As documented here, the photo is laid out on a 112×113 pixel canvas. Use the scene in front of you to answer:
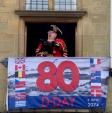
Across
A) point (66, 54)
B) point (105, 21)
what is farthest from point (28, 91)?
point (105, 21)

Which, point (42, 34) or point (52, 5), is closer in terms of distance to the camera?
point (52, 5)

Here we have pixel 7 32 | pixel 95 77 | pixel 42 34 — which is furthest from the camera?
pixel 42 34

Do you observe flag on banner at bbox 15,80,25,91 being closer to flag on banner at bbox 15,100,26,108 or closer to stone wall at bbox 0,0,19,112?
flag on banner at bbox 15,100,26,108

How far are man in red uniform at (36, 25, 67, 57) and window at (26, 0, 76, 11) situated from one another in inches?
28.9

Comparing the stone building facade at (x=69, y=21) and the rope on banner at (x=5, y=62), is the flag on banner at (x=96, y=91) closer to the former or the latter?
the stone building facade at (x=69, y=21)

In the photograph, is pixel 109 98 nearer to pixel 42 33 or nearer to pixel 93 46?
pixel 93 46

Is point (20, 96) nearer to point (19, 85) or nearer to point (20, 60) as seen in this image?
point (19, 85)

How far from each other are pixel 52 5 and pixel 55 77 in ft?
9.39

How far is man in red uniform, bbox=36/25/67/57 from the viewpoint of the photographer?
20844mm

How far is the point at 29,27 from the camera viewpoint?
69.4 feet

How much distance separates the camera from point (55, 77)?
19922mm

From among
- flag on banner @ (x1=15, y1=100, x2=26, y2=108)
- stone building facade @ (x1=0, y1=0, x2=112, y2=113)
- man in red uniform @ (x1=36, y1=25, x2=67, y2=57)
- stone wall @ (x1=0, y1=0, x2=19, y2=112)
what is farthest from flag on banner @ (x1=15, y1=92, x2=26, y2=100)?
man in red uniform @ (x1=36, y1=25, x2=67, y2=57)

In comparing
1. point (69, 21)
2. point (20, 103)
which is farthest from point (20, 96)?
point (69, 21)

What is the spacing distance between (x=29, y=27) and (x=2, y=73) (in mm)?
2088
